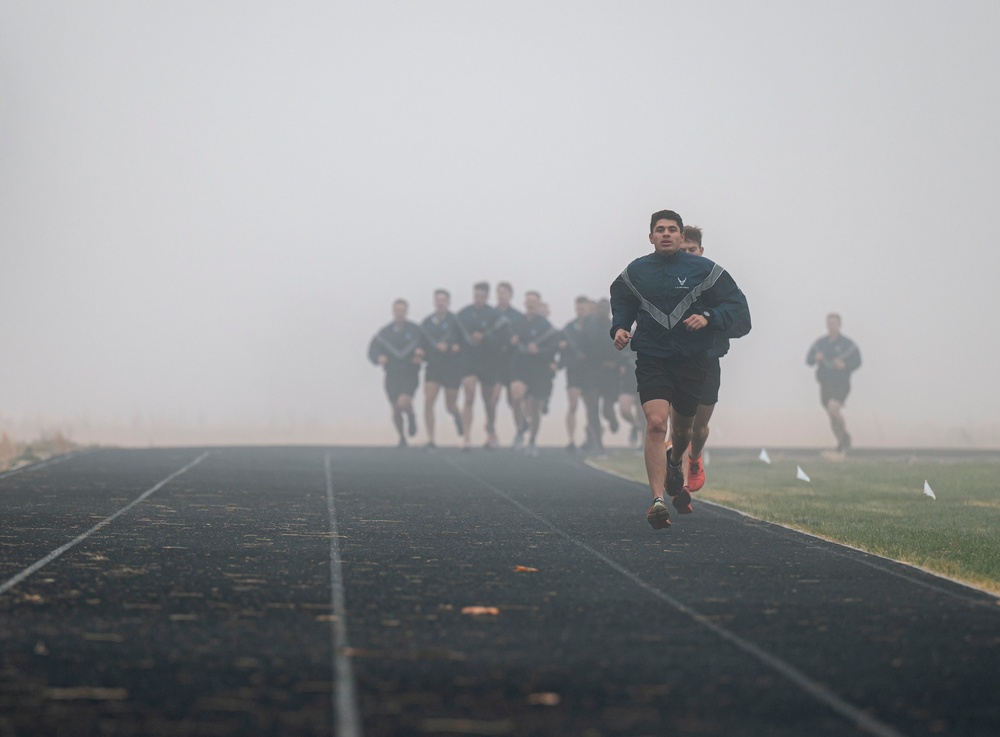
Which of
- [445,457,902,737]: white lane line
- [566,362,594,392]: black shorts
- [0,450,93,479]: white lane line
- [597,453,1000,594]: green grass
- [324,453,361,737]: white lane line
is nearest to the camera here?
[324,453,361,737]: white lane line

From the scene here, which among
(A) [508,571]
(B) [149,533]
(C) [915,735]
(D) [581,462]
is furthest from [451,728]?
(D) [581,462]

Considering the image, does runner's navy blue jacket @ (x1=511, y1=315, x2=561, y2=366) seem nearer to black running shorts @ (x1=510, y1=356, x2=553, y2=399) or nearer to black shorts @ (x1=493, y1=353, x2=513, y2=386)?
black running shorts @ (x1=510, y1=356, x2=553, y2=399)

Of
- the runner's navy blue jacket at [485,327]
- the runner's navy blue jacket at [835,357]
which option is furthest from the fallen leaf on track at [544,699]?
the runner's navy blue jacket at [835,357]

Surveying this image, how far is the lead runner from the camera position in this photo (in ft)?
37.5

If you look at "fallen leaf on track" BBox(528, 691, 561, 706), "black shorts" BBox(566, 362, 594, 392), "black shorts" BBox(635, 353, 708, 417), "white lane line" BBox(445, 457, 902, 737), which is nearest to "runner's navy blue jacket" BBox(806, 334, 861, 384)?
"black shorts" BBox(566, 362, 594, 392)

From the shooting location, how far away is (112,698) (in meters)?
5.07

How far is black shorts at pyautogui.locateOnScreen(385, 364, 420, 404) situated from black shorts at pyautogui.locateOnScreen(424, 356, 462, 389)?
1.59 ft

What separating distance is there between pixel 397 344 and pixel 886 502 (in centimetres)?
1508

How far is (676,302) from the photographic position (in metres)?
11.4

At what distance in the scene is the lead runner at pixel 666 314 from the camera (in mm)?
11430

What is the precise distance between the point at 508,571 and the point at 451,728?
402 centimetres

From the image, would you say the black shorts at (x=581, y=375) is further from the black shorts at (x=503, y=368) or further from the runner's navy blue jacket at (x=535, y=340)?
the black shorts at (x=503, y=368)

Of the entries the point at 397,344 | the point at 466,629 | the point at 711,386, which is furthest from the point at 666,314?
the point at 397,344

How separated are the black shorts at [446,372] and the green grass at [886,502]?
4.81m
